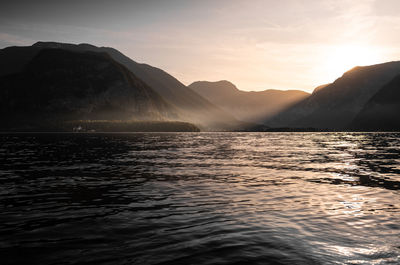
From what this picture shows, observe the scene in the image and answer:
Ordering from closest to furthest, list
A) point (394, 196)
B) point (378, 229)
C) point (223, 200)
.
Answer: point (378, 229), point (223, 200), point (394, 196)

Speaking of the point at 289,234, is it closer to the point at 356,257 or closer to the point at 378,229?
the point at 356,257

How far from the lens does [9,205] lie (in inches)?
631

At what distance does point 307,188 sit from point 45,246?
17.1 meters

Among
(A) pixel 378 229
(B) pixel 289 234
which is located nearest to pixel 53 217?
(B) pixel 289 234

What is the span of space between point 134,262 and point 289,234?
239 inches

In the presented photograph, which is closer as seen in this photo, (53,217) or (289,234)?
(289,234)

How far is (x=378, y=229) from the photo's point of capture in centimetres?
1227

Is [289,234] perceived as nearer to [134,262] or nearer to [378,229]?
[378,229]

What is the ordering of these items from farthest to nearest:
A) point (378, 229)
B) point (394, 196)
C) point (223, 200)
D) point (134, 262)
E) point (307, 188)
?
point (307, 188)
point (394, 196)
point (223, 200)
point (378, 229)
point (134, 262)

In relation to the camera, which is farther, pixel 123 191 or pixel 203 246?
pixel 123 191

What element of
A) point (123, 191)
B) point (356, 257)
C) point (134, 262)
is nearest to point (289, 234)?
point (356, 257)

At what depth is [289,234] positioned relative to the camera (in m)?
11.5

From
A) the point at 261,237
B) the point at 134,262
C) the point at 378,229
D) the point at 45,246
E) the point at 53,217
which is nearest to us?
the point at 134,262

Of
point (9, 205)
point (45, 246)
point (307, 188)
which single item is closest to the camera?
point (45, 246)
